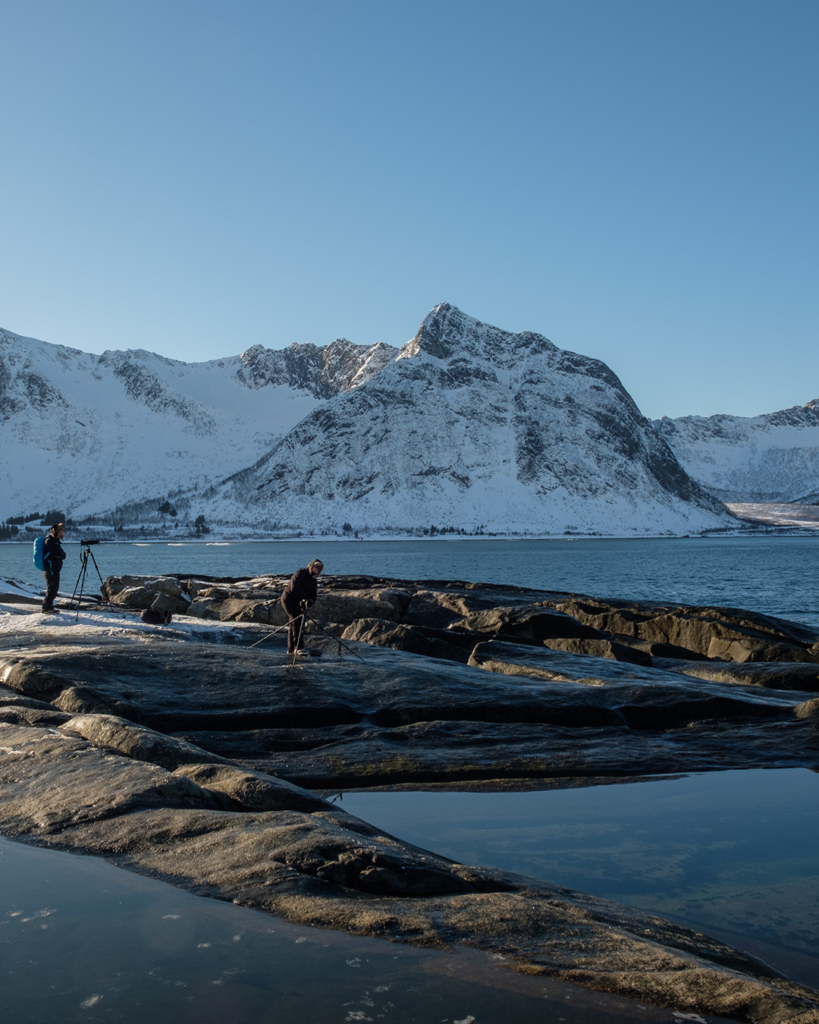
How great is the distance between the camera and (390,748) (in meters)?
12.1

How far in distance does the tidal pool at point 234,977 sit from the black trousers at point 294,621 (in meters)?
11.3

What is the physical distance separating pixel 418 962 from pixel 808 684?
52.5 feet

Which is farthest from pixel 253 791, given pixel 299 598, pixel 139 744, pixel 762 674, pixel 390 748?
pixel 762 674

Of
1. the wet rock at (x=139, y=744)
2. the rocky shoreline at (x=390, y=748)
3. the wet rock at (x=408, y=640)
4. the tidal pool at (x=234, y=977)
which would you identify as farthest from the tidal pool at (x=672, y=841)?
the wet rock at (x=408, y=640)

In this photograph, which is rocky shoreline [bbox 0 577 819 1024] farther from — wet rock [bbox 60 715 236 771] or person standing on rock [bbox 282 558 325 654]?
person standing on rock [bbox 282 558 325 654]

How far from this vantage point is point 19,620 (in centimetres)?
2092

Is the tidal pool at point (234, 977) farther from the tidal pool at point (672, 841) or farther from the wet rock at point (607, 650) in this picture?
the wet rock at point (607, 650)

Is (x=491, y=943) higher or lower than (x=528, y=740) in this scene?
higher

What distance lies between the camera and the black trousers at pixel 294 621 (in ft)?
56.9

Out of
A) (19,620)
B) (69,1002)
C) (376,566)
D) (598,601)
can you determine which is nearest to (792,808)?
(69,1002)

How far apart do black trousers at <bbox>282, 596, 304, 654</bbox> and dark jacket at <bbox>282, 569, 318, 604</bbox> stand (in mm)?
36

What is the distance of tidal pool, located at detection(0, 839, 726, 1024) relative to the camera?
180 inches

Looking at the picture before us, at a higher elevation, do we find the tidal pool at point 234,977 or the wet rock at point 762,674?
the tidal pool at point 234,977

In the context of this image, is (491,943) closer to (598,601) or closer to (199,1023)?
(199,1023)
